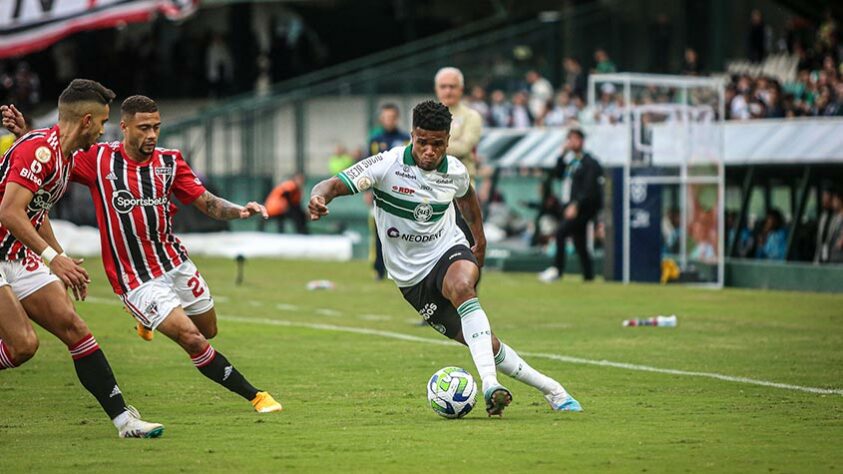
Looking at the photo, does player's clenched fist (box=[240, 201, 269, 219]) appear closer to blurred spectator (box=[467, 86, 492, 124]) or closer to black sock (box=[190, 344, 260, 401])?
black sock (box=[190, 344, 260, 401])

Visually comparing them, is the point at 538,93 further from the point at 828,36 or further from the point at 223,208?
the point at 223,208

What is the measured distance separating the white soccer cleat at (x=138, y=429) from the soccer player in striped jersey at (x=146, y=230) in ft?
3.17

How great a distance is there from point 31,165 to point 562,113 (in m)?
22.1

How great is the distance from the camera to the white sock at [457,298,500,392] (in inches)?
366

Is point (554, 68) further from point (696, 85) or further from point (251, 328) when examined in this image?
point (251, 328)

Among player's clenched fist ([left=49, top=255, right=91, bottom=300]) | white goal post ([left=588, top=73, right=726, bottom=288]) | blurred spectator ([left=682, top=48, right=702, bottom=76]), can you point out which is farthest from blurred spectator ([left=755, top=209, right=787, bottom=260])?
player's clenched fist ([left=49, top=255, right=91, bottom=300])

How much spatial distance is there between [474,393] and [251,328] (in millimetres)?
7449

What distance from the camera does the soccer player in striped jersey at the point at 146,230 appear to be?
385 inches

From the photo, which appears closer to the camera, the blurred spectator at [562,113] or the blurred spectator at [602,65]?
the blurred spectator at [562,113]

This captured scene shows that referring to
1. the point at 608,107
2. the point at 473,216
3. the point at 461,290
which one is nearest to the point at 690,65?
the point at 608,107

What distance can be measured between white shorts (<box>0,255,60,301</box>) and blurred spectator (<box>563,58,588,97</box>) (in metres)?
22.9

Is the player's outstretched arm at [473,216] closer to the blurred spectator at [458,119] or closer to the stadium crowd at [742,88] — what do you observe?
the blurred spectator at [458,119]

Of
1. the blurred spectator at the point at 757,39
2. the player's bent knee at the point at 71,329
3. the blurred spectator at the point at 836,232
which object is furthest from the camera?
the blurred spectator at the point at 757,39

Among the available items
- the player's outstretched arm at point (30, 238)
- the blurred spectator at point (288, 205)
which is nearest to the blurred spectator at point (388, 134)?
the player's outstretched arm at point (30, 238)
